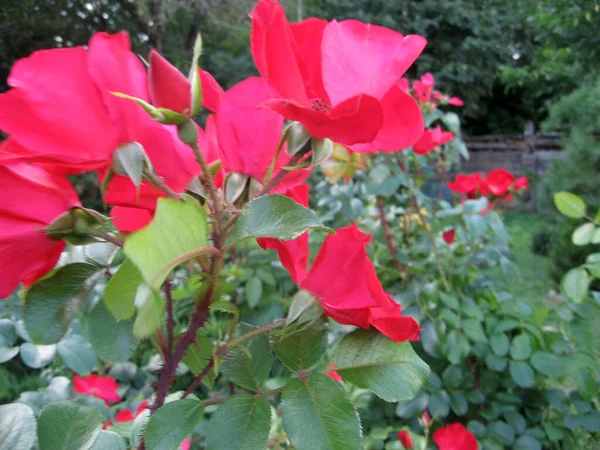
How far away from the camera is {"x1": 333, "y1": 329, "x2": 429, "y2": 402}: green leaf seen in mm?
275

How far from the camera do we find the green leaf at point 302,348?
293mm

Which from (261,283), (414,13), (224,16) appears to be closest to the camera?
(261,283)

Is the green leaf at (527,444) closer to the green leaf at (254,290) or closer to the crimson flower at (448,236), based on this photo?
the crimson flower at (448,236)

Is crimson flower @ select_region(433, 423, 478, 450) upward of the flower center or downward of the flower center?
downward

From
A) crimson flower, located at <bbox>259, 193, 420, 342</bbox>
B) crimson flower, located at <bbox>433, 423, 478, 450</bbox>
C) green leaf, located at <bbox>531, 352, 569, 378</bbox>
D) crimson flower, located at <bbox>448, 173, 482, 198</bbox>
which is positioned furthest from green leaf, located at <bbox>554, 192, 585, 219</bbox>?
crimson flower, located at <bbox>259, 193, 420, 342</bbox>

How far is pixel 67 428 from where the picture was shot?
0.95 feet

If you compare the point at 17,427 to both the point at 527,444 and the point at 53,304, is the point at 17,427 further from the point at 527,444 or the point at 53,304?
the point at 527,444

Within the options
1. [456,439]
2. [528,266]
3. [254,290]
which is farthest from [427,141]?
[528,266]

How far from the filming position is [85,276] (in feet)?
0.93

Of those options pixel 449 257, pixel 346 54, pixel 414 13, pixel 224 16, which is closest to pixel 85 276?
pixel 346 54

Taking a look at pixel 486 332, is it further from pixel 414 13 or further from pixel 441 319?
pixel 414 13

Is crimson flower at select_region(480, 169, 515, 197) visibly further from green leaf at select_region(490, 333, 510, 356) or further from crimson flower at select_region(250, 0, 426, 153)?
crimson flower at select_region(250, 0, 426, 153)

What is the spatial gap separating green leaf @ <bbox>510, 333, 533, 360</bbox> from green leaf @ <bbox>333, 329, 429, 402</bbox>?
2.62ft

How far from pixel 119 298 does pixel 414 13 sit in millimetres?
8534
